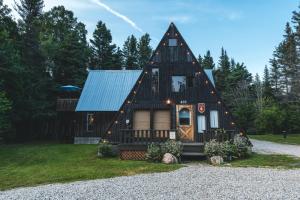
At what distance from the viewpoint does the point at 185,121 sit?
693 inches

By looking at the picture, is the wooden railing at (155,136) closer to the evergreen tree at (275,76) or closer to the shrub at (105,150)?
the shrub at (105,150)

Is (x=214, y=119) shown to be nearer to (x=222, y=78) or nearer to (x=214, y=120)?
(x=214, y=120)

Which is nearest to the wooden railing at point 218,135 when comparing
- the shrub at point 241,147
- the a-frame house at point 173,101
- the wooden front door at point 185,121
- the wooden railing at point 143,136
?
the shrub at point 241,147

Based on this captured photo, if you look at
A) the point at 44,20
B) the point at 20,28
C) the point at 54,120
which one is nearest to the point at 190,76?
the point at 54,120

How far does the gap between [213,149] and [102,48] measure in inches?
1385

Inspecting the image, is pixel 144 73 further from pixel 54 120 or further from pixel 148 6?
pixel 54 120

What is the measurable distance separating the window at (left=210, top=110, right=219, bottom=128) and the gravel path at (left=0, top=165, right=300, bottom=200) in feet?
20.6

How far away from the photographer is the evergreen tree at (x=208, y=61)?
56.4 metres

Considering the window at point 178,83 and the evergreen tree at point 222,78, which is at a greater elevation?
the evergreen tree at point 222,78

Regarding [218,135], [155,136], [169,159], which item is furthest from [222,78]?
[169,159]

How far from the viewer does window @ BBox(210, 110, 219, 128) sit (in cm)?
1714

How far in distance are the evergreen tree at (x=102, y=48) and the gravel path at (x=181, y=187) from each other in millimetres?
35525

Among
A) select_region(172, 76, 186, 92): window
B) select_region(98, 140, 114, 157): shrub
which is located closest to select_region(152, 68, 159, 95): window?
select_region(172, 76, 186, 92): window

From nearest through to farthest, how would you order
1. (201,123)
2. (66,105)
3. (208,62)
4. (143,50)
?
(201,123) < (66,105) < (143,50) < (208,62)
